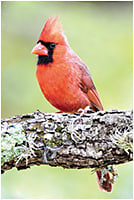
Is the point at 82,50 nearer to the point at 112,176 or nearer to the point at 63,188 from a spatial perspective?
the point at 63,188

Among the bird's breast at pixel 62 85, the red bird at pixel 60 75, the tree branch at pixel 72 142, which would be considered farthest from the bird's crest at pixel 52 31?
the tree branch at pixel 72 142

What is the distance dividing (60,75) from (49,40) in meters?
0.34

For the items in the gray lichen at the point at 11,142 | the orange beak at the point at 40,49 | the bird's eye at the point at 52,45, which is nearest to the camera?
the gray lichen at the point at 11,142

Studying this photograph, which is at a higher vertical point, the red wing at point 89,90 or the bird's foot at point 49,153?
the red wing at point 89,90

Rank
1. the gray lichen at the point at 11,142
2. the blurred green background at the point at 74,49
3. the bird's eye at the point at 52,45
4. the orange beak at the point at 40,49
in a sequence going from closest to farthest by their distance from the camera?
the gray lichen at the point at 11,142 < the orange beak at the point at 40,49 < the bird's eye at the point at 52,45 < the blurred green background at the point at 74,49

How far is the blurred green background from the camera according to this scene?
3.64m

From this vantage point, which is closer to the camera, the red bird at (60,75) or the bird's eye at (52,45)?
the red bird at (60,75)

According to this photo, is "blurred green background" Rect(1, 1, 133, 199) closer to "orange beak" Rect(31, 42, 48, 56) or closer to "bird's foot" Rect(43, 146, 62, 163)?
"orange beak" Rect(31, 42, 48, 56)

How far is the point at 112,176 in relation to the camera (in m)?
2.29

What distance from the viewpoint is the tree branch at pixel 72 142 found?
1.95 m

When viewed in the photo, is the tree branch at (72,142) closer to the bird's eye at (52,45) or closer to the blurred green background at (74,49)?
the bird's eye at (52,45)

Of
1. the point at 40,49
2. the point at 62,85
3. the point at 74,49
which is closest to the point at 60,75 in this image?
the point at 62,85

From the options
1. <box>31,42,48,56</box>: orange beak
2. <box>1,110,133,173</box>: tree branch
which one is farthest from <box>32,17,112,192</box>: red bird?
<box>1,110,133,173</box>: tree branch

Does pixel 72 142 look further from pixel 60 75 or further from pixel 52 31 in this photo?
pixel 52 31
